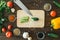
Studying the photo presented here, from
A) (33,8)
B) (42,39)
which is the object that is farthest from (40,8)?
(42,39)

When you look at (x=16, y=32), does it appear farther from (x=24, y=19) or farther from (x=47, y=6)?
(x=47, y=6)

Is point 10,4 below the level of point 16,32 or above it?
above

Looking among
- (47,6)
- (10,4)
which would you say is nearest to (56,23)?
A: (47,6)

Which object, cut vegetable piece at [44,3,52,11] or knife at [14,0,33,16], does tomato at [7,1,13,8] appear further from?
cut vegetable piece at [44,3,52,11]

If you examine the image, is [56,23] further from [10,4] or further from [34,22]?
[10,4]

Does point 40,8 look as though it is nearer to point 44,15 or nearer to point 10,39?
point 44,15

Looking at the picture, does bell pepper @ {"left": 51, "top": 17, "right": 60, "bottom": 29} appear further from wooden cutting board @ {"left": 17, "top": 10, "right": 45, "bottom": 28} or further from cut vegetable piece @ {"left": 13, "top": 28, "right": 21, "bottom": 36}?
cut vegetable piece @ {"left": 13, "top": 28, "right": 21, "bottom": 36}

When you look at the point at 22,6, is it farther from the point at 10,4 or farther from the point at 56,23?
the point at 56,23

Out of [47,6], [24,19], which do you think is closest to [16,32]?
[24,19]

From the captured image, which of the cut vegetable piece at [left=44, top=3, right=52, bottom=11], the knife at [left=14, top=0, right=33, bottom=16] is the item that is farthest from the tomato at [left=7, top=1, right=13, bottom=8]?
the cut vegetable piece at [left=44, top=3, right=52, bottom=11]

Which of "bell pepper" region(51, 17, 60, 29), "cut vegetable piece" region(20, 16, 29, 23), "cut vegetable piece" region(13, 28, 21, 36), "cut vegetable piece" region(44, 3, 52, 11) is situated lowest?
"cut vegetable piece" region(13, 28, 21, 36)

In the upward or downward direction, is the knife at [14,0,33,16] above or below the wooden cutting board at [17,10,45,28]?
above

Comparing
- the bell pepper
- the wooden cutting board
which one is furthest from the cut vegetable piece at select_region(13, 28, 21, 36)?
the bell pepper
